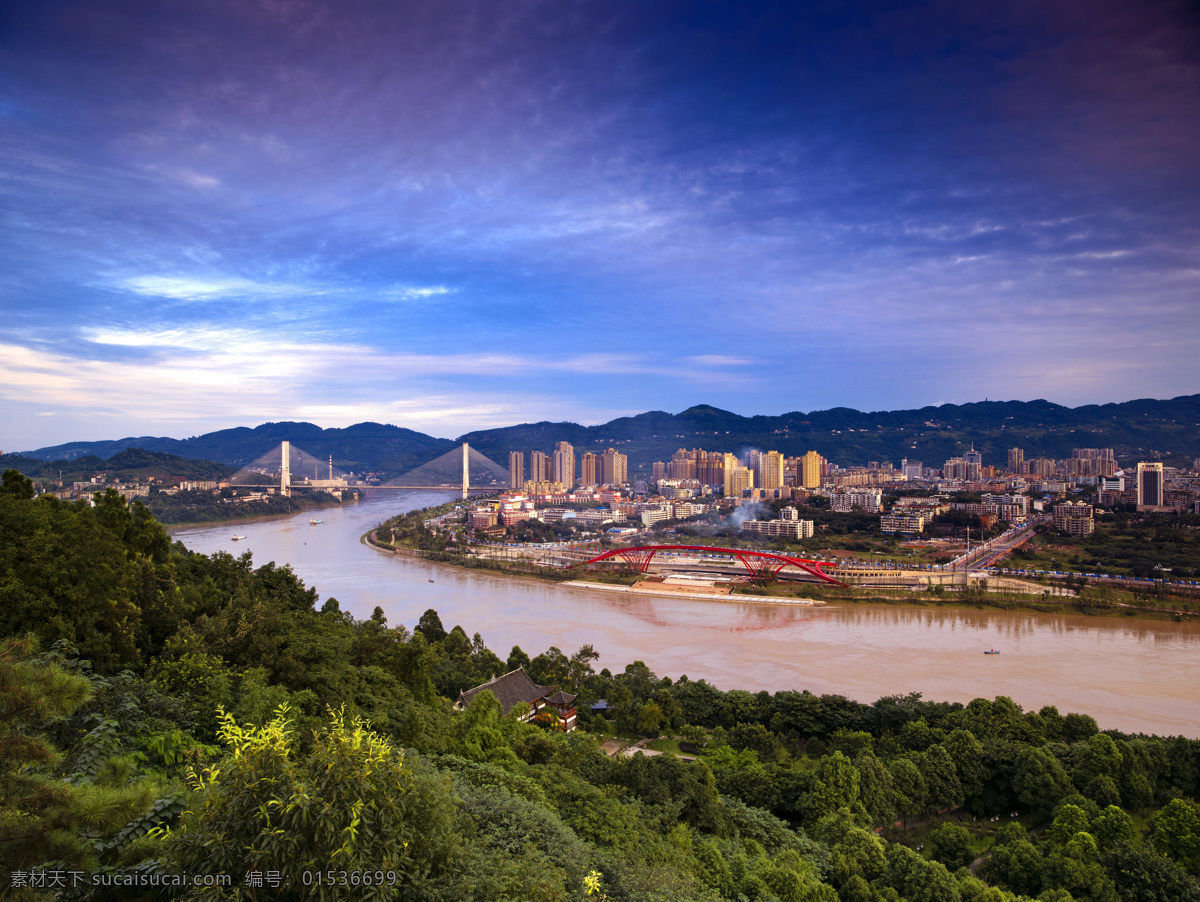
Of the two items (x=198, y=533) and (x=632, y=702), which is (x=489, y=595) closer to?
(x=632, y=702)

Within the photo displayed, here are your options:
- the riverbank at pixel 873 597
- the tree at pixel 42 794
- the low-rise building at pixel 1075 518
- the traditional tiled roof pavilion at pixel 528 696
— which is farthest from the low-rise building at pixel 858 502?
the tree at pixel 42 794

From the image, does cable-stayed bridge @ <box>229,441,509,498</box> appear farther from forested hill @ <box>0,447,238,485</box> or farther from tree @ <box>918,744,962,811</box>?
tree @ <box>918,744,962,811</box>

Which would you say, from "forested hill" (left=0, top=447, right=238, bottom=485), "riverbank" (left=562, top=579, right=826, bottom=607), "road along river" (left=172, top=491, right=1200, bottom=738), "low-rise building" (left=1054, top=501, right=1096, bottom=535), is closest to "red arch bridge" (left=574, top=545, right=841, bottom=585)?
"riverbank" (left=562, top=579, right=826, bottom=607)

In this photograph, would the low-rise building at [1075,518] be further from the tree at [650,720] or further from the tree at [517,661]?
the tree at [517,661]

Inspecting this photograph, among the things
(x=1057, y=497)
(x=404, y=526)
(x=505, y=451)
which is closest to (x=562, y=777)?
(x=404, y=526)

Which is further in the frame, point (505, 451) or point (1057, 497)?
point (505, 451)

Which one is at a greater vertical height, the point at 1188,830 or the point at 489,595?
the point at 1188,830
